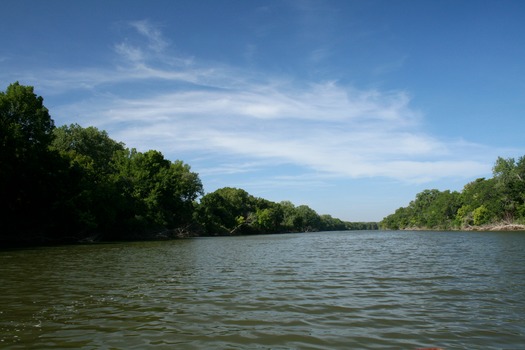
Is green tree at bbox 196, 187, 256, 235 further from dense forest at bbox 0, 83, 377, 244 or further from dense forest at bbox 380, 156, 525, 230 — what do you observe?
dense forest at bbox 380, 156, 525, 230

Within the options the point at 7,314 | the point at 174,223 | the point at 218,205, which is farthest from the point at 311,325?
the point at 218,205

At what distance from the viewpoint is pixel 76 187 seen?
53.4m

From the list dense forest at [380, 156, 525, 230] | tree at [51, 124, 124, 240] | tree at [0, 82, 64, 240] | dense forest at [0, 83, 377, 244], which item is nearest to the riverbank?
dense forest at [380, 156, 525, 230]

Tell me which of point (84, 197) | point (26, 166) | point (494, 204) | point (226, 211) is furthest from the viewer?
point (226, 211)

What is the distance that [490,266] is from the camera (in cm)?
1942

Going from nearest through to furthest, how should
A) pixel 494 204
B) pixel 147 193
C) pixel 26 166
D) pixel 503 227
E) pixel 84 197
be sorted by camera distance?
pixel 26 166
pixel 84 197
pixel 147 193
pixel 503 227
pixel 494 204

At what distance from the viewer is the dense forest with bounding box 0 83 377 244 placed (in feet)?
149

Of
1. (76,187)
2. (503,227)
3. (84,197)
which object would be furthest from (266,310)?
(503,227)

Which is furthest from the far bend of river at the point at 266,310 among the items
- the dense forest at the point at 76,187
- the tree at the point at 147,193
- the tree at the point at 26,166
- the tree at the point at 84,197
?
the tree at the point at 147,193

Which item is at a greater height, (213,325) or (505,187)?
(505,187)

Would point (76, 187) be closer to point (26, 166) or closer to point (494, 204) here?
point (26, 166)

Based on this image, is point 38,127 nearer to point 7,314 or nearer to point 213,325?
point 7,314

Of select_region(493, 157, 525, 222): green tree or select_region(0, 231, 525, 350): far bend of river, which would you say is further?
select_region(493, 157, 525, 222): green tree

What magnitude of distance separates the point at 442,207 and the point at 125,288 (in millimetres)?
158227
